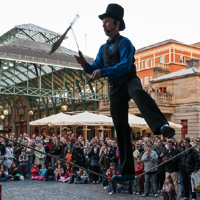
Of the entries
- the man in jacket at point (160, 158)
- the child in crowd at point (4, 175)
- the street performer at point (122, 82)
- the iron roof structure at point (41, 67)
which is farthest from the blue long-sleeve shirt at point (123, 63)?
the iron roof structure at point (41, 67)

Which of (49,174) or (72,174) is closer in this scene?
(72,174)

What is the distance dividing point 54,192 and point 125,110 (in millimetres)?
9066

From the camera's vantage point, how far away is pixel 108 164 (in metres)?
11.7

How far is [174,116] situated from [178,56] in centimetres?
2188

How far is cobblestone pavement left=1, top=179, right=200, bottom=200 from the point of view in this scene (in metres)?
10.4

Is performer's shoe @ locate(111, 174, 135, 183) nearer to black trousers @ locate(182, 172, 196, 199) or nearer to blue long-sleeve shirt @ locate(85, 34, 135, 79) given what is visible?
blue long-sleeve shirt @ locate(85, 34, 135, 79)

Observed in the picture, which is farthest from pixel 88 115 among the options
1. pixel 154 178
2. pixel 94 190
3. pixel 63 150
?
pixel 154 178

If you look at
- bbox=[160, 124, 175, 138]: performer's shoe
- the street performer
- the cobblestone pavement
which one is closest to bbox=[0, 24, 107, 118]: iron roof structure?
the cobblestone pavement

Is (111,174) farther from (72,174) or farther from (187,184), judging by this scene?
(72,174)

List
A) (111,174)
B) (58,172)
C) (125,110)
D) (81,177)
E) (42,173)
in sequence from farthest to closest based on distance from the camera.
→ (42,173) → (58,172) → (81,177) → (111,174) → (125,110)

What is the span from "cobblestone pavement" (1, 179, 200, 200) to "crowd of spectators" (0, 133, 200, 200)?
1.39 ft

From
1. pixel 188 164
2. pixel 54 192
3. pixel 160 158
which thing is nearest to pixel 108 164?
pixel 160 158

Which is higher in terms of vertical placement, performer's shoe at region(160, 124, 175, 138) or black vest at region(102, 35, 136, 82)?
black vest at region(102, 35, 136, 82)

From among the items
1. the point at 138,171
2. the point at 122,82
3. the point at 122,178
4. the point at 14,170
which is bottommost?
the point at 14,170
